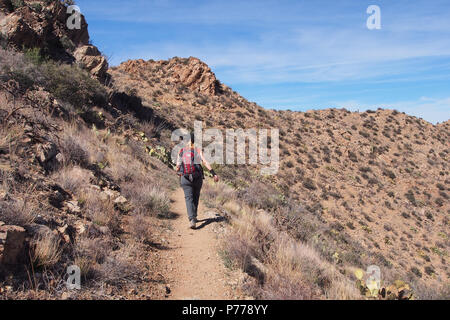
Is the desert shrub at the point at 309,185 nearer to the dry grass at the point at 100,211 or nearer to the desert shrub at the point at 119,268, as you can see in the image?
the dry grass at the point at 100,211

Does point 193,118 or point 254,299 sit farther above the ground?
point 193,118

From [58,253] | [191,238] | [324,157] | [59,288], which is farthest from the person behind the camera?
[324,157]

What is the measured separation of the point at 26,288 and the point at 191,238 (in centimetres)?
302

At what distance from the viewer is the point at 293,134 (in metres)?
29.5

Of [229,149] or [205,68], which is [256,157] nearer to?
[229,149]

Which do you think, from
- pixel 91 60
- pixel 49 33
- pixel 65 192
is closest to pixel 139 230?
pixel 65 192

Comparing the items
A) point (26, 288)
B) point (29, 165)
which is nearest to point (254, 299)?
point (26, 288)

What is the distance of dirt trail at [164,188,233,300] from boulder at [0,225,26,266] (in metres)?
1.79

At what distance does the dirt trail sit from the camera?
379 centimetres

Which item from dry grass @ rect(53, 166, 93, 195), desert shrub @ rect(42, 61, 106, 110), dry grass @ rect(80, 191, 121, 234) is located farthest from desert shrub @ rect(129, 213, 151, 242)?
desert shrub @ rect(42, 61, 106, 110)

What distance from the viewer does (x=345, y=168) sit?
26.2m

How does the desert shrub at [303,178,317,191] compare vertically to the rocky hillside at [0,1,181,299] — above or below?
below

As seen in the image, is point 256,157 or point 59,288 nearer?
point 59,288

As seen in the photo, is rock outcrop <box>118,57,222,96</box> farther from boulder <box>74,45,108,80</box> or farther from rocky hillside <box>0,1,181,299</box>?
rocky hillside <box>0,1,181,299</box>
